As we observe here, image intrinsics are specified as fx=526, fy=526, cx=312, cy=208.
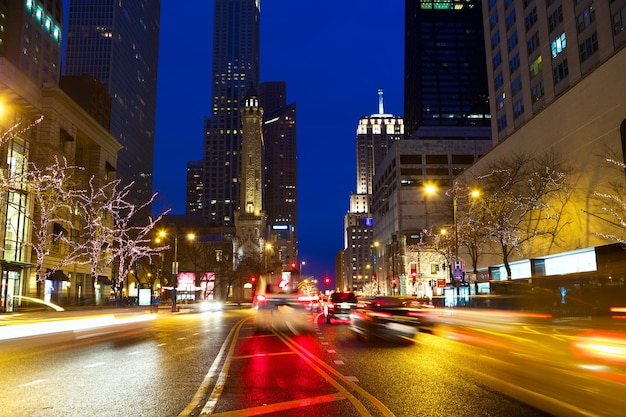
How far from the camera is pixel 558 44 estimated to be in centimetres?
5491

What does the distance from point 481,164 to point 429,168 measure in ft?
158

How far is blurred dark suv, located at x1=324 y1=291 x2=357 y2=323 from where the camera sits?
31209mm

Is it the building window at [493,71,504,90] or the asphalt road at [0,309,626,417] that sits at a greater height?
the building window at [493,71,504,90]

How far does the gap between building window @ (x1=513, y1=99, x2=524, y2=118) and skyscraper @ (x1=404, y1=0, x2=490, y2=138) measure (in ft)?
353

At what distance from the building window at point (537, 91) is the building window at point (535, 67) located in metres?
1.40

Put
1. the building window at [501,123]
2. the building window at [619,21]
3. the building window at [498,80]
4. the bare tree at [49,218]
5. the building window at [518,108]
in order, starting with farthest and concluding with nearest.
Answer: the building window at [498,80]
the building window at [501,123]
the building window at [518,108]
the building window at [619,21]
the bare tree at [49,218]

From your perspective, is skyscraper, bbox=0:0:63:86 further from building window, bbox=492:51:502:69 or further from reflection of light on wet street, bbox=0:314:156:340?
reflection of light on wet street, bbox=0:314:156:340

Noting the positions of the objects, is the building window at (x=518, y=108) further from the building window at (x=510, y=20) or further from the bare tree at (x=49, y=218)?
the bare tree at (x=49, y=218)

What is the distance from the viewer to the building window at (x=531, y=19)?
197 ft

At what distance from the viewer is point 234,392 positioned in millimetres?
8594

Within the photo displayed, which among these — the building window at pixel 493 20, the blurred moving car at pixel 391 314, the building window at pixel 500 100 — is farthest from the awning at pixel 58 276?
the building window at pixel 493 20

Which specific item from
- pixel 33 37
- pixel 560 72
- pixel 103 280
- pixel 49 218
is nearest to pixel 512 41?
pixel 560 72

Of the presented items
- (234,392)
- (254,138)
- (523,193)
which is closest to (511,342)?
(234,392)

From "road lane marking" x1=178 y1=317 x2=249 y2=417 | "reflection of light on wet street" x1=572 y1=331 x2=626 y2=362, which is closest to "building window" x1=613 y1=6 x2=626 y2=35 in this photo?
"reflection of light on wet street" x1=572 y1=331 x2=626 y2=362
